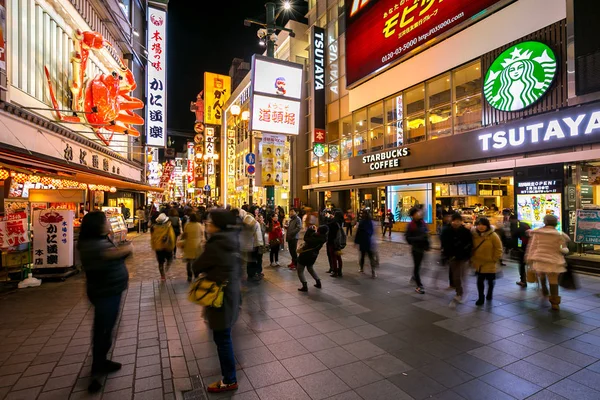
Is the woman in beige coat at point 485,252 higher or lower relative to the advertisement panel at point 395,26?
lower

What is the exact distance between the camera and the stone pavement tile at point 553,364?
3.78 m

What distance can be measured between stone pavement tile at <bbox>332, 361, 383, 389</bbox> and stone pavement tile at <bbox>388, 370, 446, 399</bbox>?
0.71 feet

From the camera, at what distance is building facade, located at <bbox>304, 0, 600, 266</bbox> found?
1049cm

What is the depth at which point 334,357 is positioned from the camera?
4.18 m

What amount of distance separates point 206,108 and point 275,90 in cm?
3686

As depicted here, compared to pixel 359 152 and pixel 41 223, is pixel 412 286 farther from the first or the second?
pixel 359 152

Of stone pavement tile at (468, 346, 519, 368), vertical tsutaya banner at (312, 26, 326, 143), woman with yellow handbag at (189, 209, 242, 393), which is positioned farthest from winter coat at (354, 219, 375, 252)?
vertical tsutaya banner at (312, 26, 326, 143)

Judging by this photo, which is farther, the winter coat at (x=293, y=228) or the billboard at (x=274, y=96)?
the billboard at (x=274, y=96)

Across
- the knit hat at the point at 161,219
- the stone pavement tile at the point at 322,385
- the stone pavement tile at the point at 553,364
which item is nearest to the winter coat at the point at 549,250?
the stone pavement tile at the point at 553,364

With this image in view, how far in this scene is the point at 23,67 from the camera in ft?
32.5

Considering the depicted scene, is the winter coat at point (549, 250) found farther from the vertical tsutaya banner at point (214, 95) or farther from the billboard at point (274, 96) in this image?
the vertical tsutaya banner at point (214, 95)

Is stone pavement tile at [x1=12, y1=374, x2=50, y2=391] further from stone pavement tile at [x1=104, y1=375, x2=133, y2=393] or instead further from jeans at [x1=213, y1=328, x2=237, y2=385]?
jeans at [x1=213, y1=328, x2=237, y2=385]

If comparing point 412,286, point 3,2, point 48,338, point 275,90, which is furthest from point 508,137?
point 3,2

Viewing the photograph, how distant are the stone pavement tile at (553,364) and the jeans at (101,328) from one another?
526 centimetres
